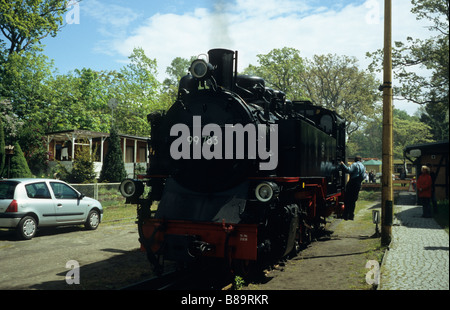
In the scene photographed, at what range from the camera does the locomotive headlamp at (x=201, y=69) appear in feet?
21.4

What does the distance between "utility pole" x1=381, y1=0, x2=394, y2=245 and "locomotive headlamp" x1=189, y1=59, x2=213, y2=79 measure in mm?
4076

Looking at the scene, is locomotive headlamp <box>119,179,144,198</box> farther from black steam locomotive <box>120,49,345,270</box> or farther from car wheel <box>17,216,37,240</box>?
car wheel <box>17,216,37,240</box>

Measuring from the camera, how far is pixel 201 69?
656cm

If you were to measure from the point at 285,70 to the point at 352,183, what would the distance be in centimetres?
2973

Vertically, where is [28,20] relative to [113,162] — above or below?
above

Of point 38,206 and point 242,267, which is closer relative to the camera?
point 242,267

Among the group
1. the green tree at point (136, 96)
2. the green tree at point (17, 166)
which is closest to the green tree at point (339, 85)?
the green tree at point (136, 96)

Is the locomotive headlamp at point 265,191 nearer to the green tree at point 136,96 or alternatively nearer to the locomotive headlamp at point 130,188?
the locomotive headlamp at point 130,188

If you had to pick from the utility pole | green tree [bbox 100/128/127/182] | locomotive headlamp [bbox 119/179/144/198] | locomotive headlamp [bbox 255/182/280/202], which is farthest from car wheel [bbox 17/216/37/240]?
green tree [bbox 100/128/127/182]

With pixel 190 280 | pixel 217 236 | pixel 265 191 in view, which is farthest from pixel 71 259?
pixel 265 191

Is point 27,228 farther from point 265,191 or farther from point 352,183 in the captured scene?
point 352,183

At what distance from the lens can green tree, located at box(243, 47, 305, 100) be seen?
39.3 metres
